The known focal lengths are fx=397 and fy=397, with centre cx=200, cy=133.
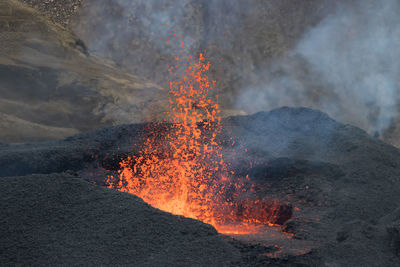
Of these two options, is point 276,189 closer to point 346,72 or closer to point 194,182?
point 194,182

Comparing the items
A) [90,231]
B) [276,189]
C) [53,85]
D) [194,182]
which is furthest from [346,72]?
[90,231]

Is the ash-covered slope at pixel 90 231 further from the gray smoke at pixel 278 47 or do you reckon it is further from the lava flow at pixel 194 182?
the gray smoke at pixel 278 47

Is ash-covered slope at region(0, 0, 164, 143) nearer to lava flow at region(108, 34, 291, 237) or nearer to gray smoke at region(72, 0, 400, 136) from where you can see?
gray smoke at region(72, 0, 400, 136)

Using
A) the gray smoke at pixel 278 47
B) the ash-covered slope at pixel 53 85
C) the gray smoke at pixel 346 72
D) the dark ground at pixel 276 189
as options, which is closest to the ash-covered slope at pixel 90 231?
the dark ground at pixel 276 189

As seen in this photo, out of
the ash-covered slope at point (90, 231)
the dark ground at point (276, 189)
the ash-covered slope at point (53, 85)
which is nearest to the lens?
the ash-covered slope at point (90, 231)

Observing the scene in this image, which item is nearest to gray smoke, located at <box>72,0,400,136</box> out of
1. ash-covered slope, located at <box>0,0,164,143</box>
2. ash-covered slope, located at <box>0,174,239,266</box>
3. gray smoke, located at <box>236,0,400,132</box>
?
gray smoke, located at <box>236,0,400,132</box>
